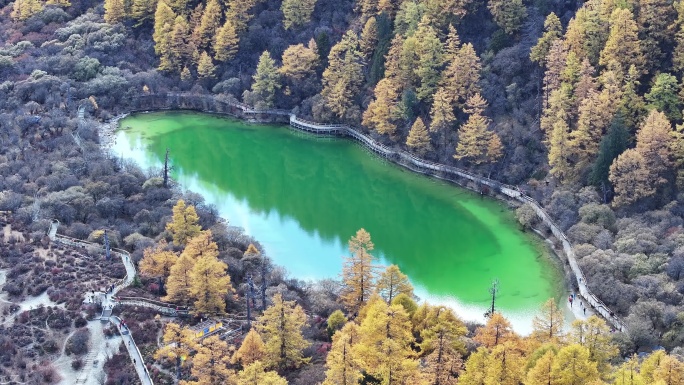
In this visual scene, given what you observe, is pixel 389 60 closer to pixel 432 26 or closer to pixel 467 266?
pixel 432 26

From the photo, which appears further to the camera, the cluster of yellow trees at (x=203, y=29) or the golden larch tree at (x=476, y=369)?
the cluster of yellow trees at (x=203, y=29)

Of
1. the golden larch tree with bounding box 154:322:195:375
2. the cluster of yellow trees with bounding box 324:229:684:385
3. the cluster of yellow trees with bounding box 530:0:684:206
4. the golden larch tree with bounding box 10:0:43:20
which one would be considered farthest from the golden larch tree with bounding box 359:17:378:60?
the golden larch tree with bounding box 154:322:195:375

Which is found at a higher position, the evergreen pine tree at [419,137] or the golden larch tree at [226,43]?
the golden larch tree at [226,43]

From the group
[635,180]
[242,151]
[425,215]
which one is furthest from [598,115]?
[242,151]

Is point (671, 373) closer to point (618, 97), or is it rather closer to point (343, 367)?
point (343, 367)

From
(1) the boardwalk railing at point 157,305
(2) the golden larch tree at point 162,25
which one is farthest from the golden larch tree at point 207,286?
(2) the golden larch tree at point 162,25

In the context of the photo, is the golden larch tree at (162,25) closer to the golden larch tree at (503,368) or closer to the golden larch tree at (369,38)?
the golden larch tree at (369,38)
